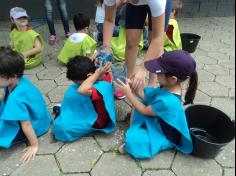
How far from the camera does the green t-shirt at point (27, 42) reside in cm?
352

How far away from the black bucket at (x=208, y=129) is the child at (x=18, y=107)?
3.88 feet

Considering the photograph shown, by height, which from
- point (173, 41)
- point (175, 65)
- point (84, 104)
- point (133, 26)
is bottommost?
point (84, 104)

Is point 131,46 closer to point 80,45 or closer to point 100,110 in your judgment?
point 100,110

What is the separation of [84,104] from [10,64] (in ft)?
2.08

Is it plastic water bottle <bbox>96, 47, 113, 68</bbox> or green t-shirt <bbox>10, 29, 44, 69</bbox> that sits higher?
plastic water bottle <bbox>96, 47, 113, 68</bbox>

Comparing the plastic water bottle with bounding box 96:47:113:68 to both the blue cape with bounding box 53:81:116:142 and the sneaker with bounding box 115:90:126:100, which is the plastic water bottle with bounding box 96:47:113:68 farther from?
the sneaker with bounding box 115:90:126:100

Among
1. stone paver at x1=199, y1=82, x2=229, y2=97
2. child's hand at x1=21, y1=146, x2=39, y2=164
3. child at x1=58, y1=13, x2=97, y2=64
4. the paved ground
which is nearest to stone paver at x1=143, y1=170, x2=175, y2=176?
the paved ground

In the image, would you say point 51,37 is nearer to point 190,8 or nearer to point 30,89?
point 30,89

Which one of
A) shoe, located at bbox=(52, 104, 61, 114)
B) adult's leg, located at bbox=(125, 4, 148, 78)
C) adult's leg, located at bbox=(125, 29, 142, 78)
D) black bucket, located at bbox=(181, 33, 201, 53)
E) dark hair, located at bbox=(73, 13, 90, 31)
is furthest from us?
black bucket, located at bbox=(181, 33, 201, 53)

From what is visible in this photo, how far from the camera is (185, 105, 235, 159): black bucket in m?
→ 2.08

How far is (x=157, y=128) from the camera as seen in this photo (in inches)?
86.5

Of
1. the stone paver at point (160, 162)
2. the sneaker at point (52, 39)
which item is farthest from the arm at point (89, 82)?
the sneaker at point (52, 39)

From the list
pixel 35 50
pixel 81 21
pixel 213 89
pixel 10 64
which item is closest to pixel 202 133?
pixel 213 89

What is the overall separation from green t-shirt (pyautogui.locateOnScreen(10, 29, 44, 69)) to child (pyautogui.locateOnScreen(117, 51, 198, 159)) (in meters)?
1.77
